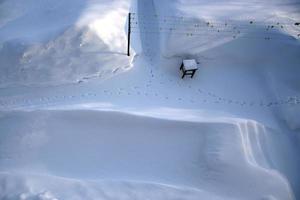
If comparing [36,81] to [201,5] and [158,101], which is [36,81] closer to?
[158,101]

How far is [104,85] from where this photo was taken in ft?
29.6

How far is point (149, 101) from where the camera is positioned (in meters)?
8.81

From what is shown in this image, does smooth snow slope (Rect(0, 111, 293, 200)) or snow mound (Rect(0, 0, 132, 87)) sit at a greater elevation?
snow mound (Rect(0, 0, 132, 87))

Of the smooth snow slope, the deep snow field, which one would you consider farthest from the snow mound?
the smooth snow slope

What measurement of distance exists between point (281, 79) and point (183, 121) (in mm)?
4272

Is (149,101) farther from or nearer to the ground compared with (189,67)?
nearer to the ground

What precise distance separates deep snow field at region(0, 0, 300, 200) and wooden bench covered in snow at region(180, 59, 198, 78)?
28 cm

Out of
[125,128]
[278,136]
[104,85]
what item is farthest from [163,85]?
[278,136]

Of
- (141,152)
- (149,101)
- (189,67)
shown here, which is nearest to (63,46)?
(149,101)

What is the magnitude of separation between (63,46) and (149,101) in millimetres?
3305

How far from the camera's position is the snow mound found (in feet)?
29.4

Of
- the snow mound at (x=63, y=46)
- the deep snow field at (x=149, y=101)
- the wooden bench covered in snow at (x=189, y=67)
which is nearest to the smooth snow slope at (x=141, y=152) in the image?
the deep snow field at (x=149, y=101)

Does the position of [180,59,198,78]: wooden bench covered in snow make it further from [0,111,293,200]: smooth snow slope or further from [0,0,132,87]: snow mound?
[0,111,293,200]: smooth snow slope

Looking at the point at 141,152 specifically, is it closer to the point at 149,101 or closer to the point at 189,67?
the point at 149,101
